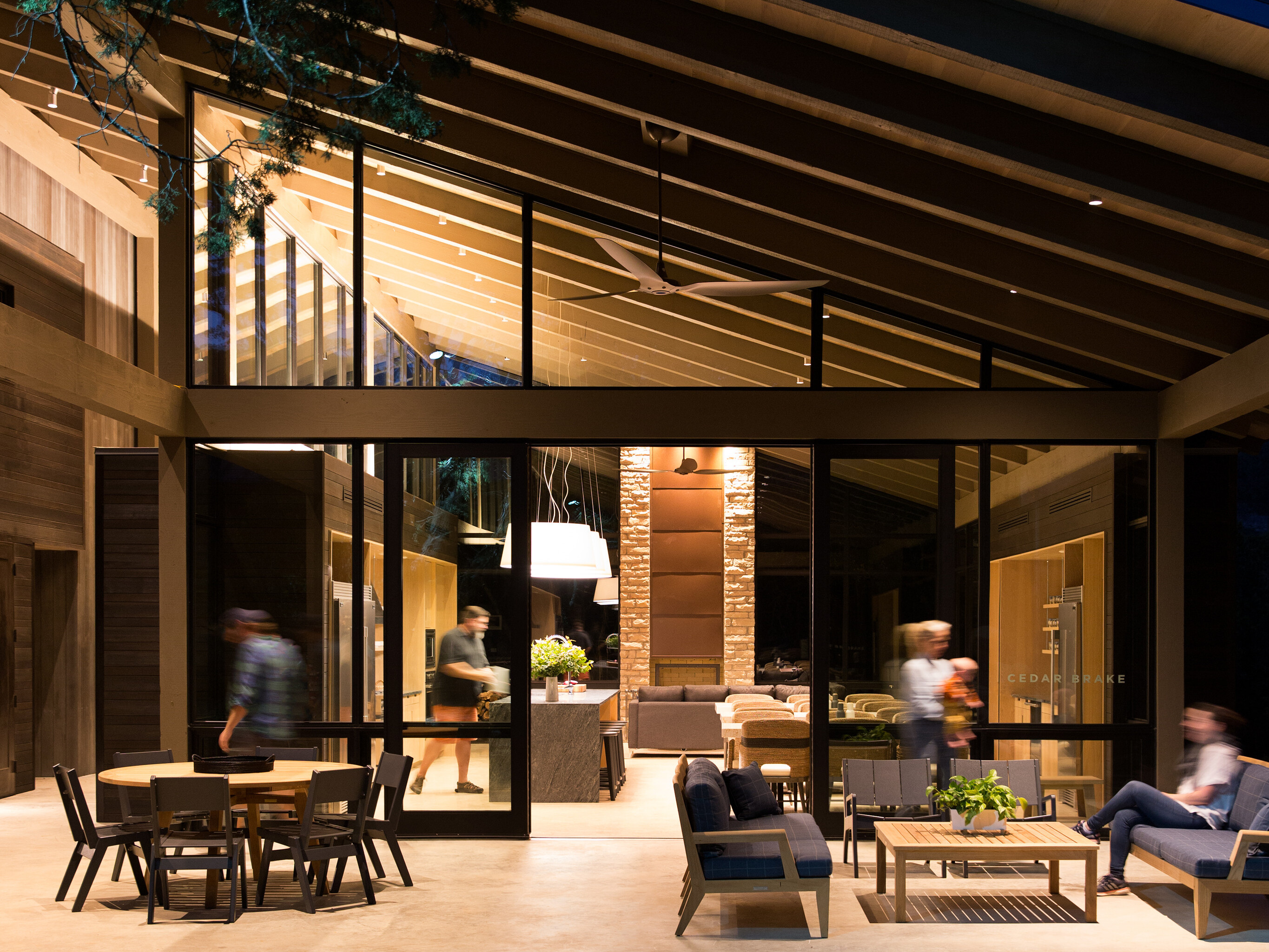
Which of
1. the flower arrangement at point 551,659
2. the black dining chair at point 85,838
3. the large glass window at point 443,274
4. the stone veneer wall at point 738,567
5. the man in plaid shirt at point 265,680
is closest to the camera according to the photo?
the black dining chair at point 85,838

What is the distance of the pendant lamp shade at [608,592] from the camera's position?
17109 millimetres

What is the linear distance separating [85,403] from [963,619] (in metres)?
6.46

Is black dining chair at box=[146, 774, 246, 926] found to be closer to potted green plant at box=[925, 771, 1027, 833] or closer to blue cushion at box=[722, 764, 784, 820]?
blue cushion at box=[722, 764, 784, 820]

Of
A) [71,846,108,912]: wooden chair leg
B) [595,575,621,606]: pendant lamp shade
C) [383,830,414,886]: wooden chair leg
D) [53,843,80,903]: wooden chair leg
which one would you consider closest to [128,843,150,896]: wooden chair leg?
[71,846,108,912]: wooden chair leg

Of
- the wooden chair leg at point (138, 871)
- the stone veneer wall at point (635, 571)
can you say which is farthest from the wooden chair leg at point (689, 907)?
the stone veneer wall at point (635, 571)

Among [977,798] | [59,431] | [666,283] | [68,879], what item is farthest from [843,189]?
[59,431]

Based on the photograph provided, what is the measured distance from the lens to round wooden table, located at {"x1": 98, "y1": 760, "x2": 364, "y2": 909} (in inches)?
270

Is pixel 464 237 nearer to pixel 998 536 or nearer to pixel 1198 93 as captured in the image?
pixel 998 536

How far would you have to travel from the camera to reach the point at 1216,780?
285 inches

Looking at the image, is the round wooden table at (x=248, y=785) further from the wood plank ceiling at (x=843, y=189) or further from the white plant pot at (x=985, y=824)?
the wood plank ceiling at (x=843, y=189)

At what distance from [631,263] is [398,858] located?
3.97m

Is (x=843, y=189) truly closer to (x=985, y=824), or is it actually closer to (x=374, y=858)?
(x=985, y=824)

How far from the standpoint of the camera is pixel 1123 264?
22.9 ft

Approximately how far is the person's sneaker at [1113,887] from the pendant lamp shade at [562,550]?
19.0 ft
